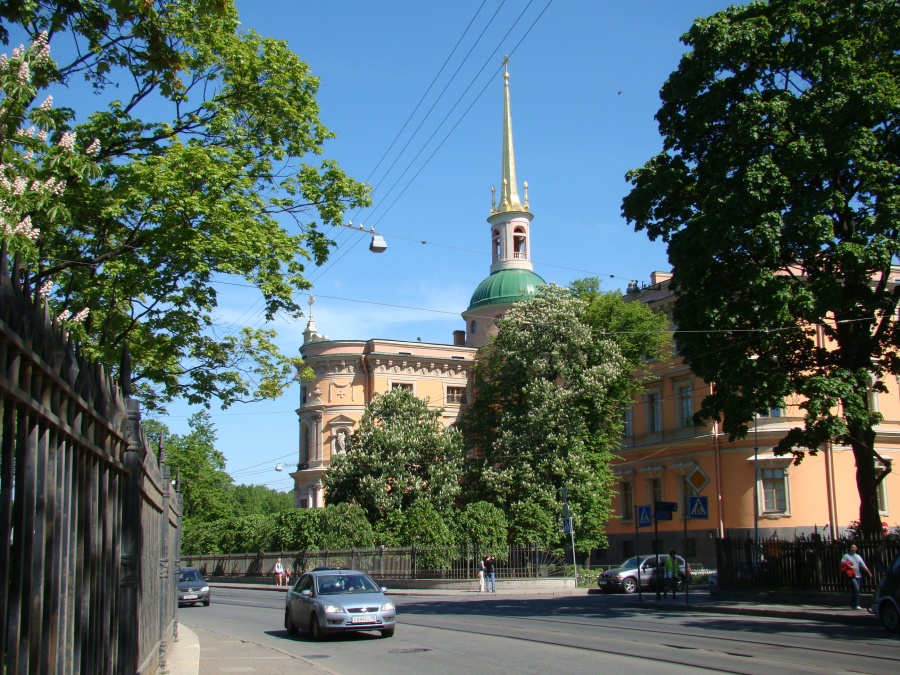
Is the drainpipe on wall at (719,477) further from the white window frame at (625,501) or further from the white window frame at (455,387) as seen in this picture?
the white window frame at (455,387)

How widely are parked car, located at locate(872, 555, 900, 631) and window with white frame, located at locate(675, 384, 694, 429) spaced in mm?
32869

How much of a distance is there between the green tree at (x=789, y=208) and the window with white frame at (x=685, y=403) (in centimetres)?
2575

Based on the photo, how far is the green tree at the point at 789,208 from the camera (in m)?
21.5

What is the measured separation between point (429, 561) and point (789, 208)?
24.7 metres

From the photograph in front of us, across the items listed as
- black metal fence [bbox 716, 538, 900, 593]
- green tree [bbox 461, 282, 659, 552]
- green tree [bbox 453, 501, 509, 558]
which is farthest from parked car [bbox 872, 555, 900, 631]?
green tree [bbox 461, 282, 659, 552]

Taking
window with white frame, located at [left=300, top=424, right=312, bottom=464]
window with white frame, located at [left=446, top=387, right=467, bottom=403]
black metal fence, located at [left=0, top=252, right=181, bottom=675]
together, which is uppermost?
window with white frame, located at [left=446, top=387, right=467, bottom=403]

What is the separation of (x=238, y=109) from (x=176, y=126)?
1.15 meters

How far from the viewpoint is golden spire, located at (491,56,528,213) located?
236 ft

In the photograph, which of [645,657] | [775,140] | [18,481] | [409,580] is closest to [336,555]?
[409,580]

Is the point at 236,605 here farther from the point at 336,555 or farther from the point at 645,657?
the point at 645,657

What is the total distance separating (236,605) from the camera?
1238 inches

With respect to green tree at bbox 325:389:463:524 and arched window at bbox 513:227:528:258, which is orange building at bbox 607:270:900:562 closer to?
green tree at bbox 325:389:463:524

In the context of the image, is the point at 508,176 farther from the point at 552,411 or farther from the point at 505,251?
the point at 552,411

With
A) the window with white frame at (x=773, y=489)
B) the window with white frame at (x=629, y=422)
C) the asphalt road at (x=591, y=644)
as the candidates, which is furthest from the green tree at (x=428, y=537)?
the asphalt road at (x=591, y=644)
